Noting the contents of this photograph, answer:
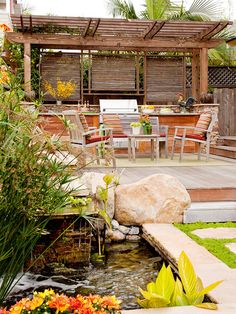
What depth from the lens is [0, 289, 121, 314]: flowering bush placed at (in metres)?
2.01

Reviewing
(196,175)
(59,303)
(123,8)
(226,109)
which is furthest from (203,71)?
(59,303)

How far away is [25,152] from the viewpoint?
2.51 m

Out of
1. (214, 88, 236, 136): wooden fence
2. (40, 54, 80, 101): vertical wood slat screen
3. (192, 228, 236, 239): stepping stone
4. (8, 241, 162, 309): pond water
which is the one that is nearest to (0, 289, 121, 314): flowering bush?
(8, 241, 162, 309): pond water

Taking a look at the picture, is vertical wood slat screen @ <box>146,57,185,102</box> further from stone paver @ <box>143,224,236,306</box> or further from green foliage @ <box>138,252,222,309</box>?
green foliage @ <box>138,252,222,309</box>

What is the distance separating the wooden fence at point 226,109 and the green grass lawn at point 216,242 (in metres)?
9.95

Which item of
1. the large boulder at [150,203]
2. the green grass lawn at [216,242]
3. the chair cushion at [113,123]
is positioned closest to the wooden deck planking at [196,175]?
the large boulder at [150,203]

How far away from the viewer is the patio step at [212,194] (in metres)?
5.50

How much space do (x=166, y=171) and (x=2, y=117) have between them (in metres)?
4.89

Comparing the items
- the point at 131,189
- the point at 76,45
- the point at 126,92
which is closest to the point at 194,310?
the point at 131,189

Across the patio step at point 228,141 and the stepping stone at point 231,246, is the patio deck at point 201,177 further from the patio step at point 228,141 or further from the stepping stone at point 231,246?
the patio step at point 228,141

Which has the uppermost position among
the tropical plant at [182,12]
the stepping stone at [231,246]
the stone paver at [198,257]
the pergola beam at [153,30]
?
the tropical plant at [182,12]

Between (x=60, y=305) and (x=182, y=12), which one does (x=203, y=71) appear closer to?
(x=182, y=12)

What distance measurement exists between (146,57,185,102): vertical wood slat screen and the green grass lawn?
10.2m

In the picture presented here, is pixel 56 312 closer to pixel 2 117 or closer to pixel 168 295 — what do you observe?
pixel 168 295
